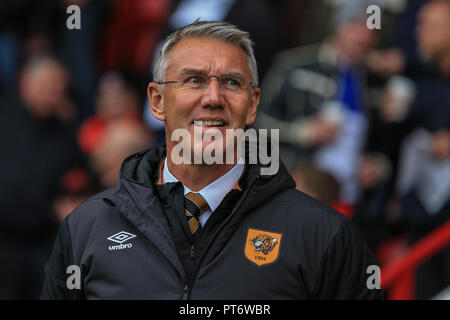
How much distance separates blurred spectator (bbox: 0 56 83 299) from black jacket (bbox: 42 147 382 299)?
324 centimetres

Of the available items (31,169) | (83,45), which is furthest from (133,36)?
(31,169)

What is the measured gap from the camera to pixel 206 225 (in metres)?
2.73

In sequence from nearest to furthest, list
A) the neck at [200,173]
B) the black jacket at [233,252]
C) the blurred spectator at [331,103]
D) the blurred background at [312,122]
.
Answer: the black jacket at [233,252] < the neck at [200,173] < the blurred background at [312,122] < the blurred spectator at [331,103]

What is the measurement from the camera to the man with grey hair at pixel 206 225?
8.59 feet

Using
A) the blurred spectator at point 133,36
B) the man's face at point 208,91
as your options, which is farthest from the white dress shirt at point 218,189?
the blurred spectator at point 133,36

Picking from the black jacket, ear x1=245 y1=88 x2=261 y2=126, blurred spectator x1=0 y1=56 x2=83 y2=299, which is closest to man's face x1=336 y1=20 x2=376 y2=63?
blurred spectator x1=0 y1=56 x2=83 y2=299

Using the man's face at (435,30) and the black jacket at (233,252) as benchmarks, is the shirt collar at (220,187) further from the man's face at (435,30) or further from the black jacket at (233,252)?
the man's face at (435,30)

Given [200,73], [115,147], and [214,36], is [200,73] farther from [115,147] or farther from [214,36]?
[115,147]

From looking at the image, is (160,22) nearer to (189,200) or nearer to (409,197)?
(409,197)

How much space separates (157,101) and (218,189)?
0.42 meters

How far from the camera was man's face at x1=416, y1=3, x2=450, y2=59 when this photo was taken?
563cm

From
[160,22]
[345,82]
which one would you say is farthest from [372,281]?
[160,22]

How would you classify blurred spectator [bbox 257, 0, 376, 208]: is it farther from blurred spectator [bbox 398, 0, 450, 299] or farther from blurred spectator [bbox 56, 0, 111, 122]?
blurred spectator [bbox 56, 0, 111, 122]
